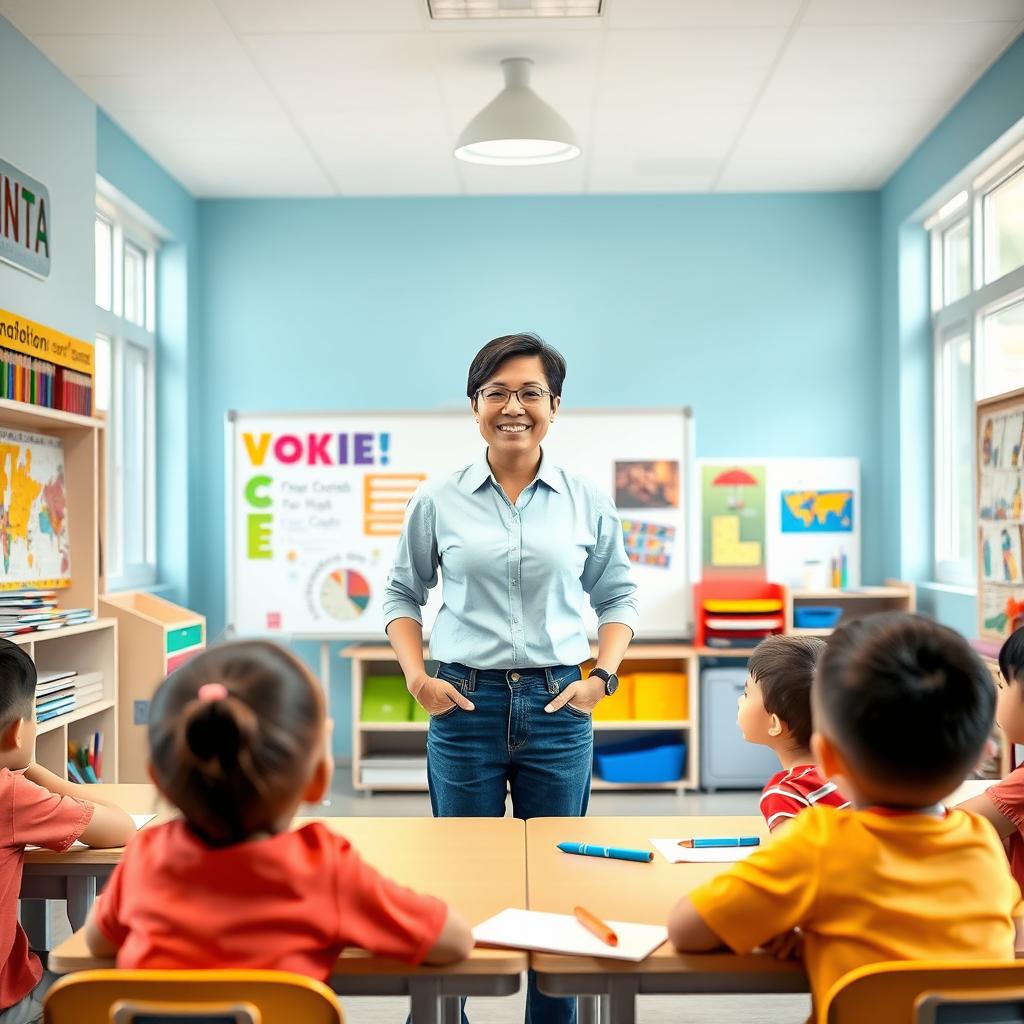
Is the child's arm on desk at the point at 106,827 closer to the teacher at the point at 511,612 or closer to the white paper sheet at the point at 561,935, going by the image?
the teacher at the point at 511,612

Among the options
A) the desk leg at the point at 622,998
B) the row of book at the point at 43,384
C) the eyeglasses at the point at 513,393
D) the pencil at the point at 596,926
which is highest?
the row of book at the point at 43,384

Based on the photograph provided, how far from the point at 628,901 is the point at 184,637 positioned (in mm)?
3386

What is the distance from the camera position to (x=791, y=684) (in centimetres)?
178

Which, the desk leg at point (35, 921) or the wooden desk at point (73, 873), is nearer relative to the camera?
the wooden desk at point (73, 873)

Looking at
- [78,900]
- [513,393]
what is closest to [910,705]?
[513,393]

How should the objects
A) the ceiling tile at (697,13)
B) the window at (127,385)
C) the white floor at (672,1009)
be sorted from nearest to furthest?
1. the white floor at (672,1009)
2. the ceiling tile at (697,13)
3. the window at (127,385)

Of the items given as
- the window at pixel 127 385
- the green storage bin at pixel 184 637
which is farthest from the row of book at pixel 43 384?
the window at pixel 127 385

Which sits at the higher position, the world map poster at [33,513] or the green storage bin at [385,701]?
the world map poster at [33,513]

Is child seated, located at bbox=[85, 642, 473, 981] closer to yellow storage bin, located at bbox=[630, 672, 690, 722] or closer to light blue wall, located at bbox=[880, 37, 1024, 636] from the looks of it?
yellow storage bin, located at bbox=[630, 672, 690, 722]

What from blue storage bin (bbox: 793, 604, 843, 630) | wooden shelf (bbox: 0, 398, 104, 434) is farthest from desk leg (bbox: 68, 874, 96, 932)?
blue storage bin (bbox: 793, 604, 843, 630)

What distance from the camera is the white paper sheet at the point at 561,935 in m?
1.36

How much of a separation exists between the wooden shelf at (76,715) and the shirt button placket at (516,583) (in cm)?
178

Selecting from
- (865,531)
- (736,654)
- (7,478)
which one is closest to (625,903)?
(7,478)

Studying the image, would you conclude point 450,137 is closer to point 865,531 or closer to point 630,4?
point 630,4
